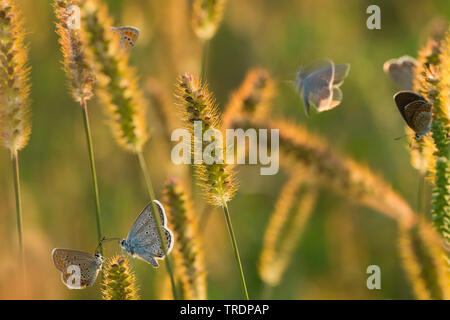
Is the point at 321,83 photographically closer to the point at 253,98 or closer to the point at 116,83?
the point at 253,98

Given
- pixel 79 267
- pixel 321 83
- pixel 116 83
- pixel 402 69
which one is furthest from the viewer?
pixel 321 83

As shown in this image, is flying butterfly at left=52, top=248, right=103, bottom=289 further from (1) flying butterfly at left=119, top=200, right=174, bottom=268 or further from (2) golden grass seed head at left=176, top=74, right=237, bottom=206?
(2) golden grass seed head at left=176, top=74, right=237, bottom=206

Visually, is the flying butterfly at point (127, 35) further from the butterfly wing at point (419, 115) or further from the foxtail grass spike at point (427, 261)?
the foxtail grass spike at point (427, 261)

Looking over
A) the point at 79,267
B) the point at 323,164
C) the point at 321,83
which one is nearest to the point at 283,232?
Result: the point at 323,164

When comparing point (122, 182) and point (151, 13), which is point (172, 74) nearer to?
Result: point (151, 13)

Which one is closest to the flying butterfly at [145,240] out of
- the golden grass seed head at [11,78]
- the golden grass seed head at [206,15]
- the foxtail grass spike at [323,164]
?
the golden grass seed head at [11,78]

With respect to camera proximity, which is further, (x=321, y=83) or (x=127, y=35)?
(x=321, y=83)
